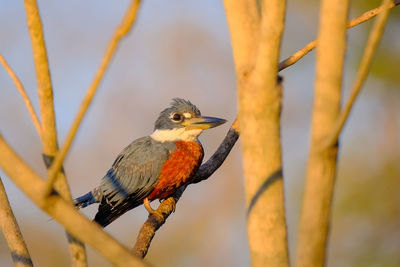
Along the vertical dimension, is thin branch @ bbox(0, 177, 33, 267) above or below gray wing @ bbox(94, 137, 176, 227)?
above

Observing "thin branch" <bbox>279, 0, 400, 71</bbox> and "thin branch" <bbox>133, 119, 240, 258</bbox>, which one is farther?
→ "thin branch" <bbox>133, 119, 240, 258</bbox>

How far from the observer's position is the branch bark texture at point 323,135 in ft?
5.46

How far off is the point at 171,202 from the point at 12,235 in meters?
2.60

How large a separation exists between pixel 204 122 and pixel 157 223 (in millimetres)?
1549

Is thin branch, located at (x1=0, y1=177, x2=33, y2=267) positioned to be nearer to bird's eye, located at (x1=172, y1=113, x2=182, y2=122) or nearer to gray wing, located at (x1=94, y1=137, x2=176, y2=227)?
gray wing, located at (x1=94, y1=137, x2=176, y2=227)

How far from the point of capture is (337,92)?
169cm

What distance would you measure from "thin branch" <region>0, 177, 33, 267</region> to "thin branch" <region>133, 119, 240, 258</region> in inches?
44.1

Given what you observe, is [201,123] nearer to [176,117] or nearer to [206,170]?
[176,117]

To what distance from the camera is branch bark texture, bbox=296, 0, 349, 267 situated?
1.66 m

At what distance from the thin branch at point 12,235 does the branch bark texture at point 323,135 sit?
4.84ft

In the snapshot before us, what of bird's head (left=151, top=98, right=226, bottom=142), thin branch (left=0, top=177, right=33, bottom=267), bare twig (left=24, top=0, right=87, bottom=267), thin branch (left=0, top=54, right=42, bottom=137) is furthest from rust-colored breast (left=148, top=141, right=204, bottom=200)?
bare twig (left=24, top=0, right=87, bottom=267)

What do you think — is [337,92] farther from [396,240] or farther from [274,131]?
[396,240]

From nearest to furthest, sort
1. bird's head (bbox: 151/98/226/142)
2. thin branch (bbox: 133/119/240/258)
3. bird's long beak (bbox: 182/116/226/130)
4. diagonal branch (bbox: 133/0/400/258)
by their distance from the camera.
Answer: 1. diagonal branch (bbox: 133/0/400/258)
2. thin branch (bbox: 133/119/240/258)
3. bird's long beak (bbox: 182/116/226/130)
4. bird's head (bbox: 151/98/226/142)

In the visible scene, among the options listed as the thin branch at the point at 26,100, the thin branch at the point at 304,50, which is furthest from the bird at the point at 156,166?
the thin branch at the point at 26,100
